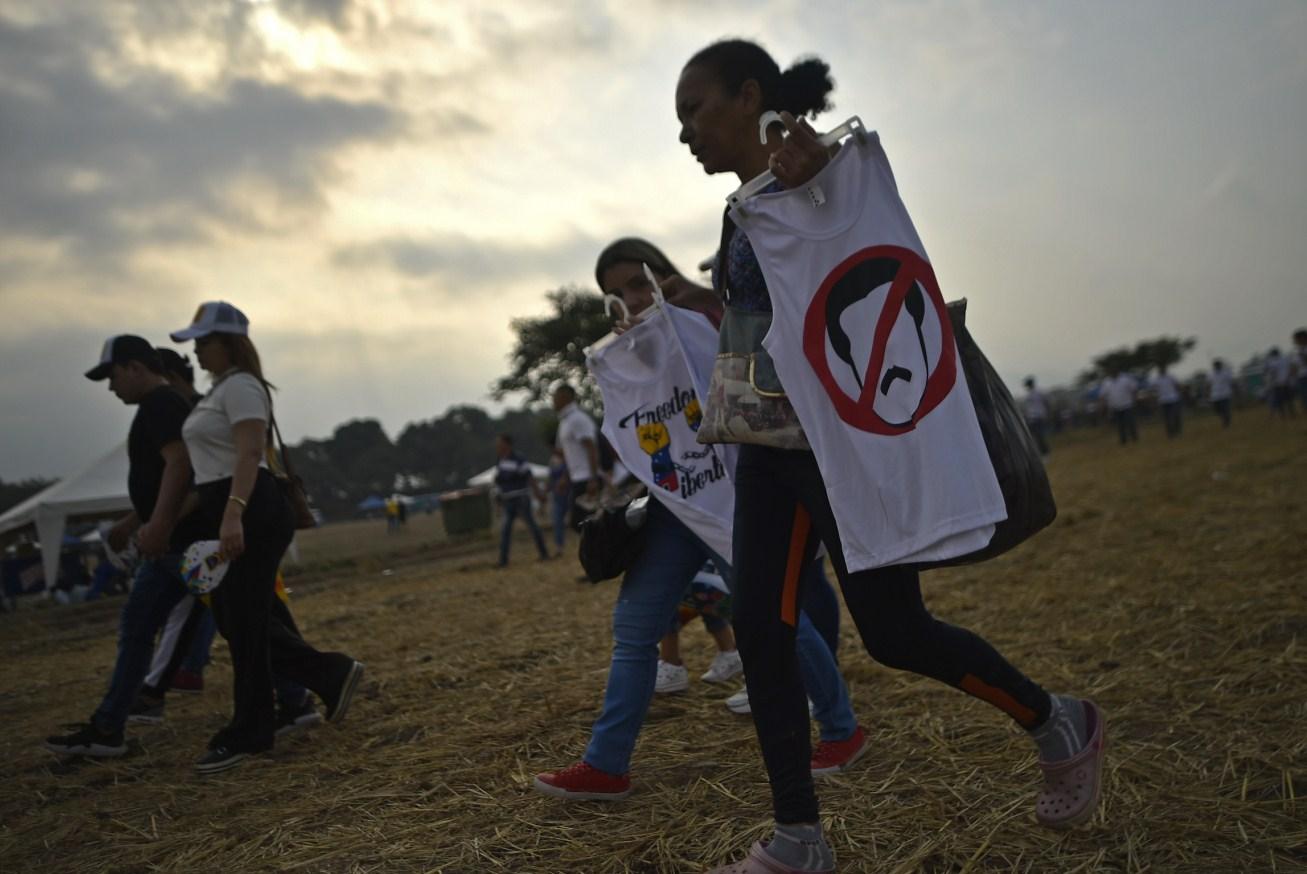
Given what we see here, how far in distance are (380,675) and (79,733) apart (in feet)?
5.61

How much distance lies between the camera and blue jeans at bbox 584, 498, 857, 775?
3.09 metres

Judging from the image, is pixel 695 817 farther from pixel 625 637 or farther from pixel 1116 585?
pixel 1116 585

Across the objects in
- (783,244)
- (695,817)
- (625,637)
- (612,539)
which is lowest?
(695,817)

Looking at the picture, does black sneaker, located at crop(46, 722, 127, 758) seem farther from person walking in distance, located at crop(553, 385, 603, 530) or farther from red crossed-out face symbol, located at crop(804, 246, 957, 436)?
person walking in distance, located at crop(553, 385, 603, 530)

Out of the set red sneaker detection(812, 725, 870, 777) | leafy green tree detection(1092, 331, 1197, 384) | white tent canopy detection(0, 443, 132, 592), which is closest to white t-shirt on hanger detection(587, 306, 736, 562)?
red sneaker detection(812, 725, 870, 777)

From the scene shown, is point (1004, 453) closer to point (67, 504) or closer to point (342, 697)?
point (342, 697)

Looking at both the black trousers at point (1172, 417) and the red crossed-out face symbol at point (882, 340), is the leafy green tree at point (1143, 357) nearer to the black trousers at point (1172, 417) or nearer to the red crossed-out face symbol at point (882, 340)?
the black trousers at point (1172, 417)

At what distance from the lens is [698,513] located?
3.14 metres

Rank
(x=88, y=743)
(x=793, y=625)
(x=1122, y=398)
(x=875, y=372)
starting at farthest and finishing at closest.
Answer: (x=1122, y=398), (x=88, y=743), (x=793, y=625), (x=875, y=372)

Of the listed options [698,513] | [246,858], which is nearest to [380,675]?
[246,858]

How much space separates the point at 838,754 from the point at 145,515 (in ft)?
11.3

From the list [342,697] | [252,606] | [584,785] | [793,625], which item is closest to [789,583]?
[793,625]

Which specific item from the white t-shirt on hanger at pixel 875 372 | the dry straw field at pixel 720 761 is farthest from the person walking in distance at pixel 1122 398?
the white t-shirt on hanger at pixel 875 372

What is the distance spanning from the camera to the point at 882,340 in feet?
7.21
